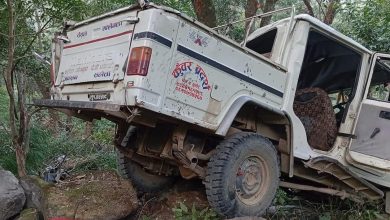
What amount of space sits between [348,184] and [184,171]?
7.12 ft

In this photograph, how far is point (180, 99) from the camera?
130 inches

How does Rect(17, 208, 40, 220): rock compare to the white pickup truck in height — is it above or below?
below

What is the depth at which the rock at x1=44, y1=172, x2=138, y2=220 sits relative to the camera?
416cm

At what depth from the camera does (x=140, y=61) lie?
10.2ft

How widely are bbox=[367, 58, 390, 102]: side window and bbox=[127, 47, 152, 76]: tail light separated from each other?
319 centimetres

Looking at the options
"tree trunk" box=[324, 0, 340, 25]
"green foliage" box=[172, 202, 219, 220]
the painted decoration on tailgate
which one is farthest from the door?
"tree trunk" box=[324, 0, 340, 25]

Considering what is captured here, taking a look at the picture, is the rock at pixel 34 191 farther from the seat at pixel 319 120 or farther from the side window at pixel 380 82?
the side window at pixel 380 82

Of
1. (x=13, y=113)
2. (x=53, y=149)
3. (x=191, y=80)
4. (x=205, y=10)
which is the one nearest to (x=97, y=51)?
(x=191, y=80)

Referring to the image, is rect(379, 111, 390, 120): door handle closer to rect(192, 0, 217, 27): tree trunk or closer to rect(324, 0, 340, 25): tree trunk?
rect(192, 0, 217, 27): tree trunk

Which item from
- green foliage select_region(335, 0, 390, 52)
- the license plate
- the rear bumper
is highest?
green foliage select_region(335, 0, 390, 52)

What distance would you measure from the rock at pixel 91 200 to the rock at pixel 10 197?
286 millimetres

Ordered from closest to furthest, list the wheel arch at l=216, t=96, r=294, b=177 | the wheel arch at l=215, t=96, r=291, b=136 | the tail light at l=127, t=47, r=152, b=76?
the tail light at l=127, t=47, r=152, b=76 < the wheel arch at l=215, t=96, r=291, b=136 < the wheel arch at l=216, t=96, r=294, b=177

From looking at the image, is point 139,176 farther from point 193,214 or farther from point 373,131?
point 373,131

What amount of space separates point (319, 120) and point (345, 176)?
0.71 m
